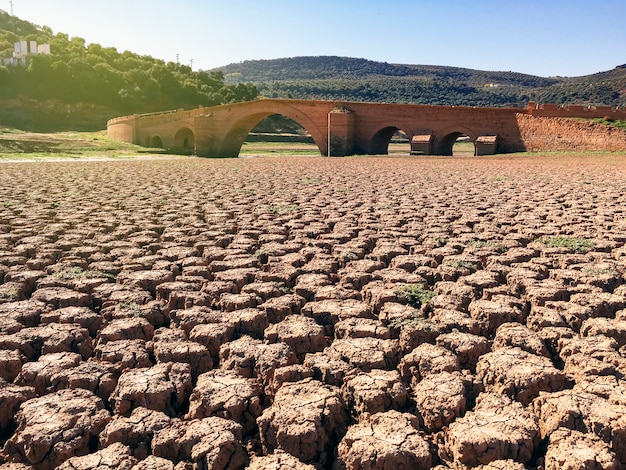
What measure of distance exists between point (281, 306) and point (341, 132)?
28.7 m

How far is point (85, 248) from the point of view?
5.04 meters

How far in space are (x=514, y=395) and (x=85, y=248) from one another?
13.4 ft

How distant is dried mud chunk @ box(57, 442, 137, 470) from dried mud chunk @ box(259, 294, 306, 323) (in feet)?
4.67

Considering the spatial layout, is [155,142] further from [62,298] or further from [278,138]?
[62,298]

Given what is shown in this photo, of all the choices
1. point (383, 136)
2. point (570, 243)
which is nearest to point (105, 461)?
point (570, 243)

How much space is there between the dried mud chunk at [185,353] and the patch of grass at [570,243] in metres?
3.57

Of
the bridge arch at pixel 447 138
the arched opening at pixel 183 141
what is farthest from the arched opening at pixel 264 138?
the bridge arch at pixel 447 138

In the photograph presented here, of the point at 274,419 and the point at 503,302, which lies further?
the point at 503,302

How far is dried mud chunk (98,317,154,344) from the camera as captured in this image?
115 inches

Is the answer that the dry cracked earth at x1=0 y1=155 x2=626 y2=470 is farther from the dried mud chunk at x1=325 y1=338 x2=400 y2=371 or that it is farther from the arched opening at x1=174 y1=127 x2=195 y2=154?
the arched opening at x1=174 y1=127 x2=195 y2=154

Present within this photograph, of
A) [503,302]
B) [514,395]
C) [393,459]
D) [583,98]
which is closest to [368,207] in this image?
[503,302]

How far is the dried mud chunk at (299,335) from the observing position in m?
2.81

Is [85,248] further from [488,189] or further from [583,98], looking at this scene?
[583,98]

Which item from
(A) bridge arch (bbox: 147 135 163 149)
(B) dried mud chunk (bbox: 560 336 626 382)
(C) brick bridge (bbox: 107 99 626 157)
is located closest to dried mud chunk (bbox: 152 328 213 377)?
(B) dried mud chunk (bbox: 560 336 626 382)
